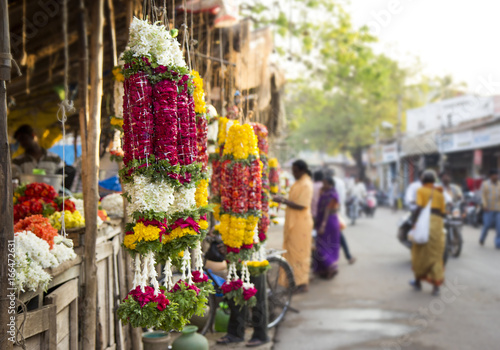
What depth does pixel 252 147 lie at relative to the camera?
16.0 feet

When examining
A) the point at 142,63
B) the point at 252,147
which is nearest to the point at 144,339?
the point at 252,147

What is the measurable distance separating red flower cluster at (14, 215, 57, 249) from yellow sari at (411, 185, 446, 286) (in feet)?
20.9

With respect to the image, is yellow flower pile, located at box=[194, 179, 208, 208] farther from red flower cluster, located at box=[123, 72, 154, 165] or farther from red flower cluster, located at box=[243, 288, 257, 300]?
red flower cluster, located at box=[243, 288, 257, 300]

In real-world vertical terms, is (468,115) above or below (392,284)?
above

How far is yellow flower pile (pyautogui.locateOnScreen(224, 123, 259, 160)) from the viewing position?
480cm

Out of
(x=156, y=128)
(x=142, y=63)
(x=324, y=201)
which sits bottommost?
(x=324, y=201)

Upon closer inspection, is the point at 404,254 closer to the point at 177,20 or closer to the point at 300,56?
the point at 300,56

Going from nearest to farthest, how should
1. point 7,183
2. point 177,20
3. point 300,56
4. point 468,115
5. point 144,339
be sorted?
point 7,183 < point 144,339 < point 177,20 < point 300,56 < point 468,115

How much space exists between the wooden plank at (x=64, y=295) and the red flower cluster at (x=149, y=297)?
536 millimetres

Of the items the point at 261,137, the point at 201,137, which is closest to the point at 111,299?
the point at 201,137

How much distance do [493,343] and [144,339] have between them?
3.95 meters

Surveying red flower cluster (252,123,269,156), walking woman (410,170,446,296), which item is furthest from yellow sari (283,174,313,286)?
red flower cluster (252,123,269,156)

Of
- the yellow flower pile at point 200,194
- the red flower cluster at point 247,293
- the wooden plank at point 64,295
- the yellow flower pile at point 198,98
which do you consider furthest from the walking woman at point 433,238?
the wooden plank at point 64,295

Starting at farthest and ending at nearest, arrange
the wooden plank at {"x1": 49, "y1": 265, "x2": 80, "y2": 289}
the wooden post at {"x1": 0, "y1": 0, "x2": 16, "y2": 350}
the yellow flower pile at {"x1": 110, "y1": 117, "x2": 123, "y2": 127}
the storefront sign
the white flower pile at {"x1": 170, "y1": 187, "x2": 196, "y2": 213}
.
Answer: the storefront sign → the yellow flower pile at {"x1": 110, "y1": 117, "x2": 123, "y2": 127} → the wooden plank at {"x1": 49, "y1": 265, "x2": 80, "y2": 289} → the white flower pile at {"x1": 170, "y1": 187, "x2": 196, "y2": 213} → the wooden post at {"x1": 0, "y1": 0, "x2": 16, "y2": 350}
